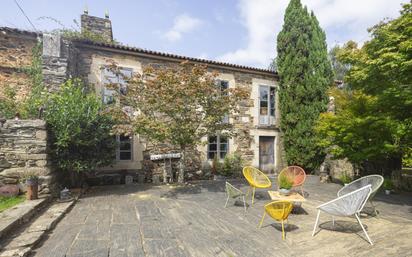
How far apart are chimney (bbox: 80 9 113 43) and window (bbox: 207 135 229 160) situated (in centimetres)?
701

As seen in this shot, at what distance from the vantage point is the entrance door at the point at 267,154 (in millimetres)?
11656

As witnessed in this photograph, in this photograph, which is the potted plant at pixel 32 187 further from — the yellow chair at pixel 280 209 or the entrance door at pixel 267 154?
the entrance door at pixel 267 154

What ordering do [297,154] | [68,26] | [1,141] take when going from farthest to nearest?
[297,154] → [68,26] → [1,141]

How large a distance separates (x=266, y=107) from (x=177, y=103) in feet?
21.9

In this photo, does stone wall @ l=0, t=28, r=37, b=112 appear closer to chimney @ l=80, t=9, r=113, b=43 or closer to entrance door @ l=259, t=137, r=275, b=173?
chimney @ l=80, t=9, r=113, b=43

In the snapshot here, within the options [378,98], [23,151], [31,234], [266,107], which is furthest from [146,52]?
[378,98]

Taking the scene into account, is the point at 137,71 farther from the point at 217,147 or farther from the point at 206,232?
the point at 206,232

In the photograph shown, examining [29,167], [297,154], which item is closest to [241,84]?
[297,154]

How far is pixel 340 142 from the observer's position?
7.45 m

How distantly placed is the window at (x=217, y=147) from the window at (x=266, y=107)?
2.29 meters

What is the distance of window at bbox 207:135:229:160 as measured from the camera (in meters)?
10.5

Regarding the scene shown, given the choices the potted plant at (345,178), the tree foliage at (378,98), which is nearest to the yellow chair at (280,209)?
the tree foliage at (378,98)

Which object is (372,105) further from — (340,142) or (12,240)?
(12,240)

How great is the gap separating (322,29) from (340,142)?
7.44m
